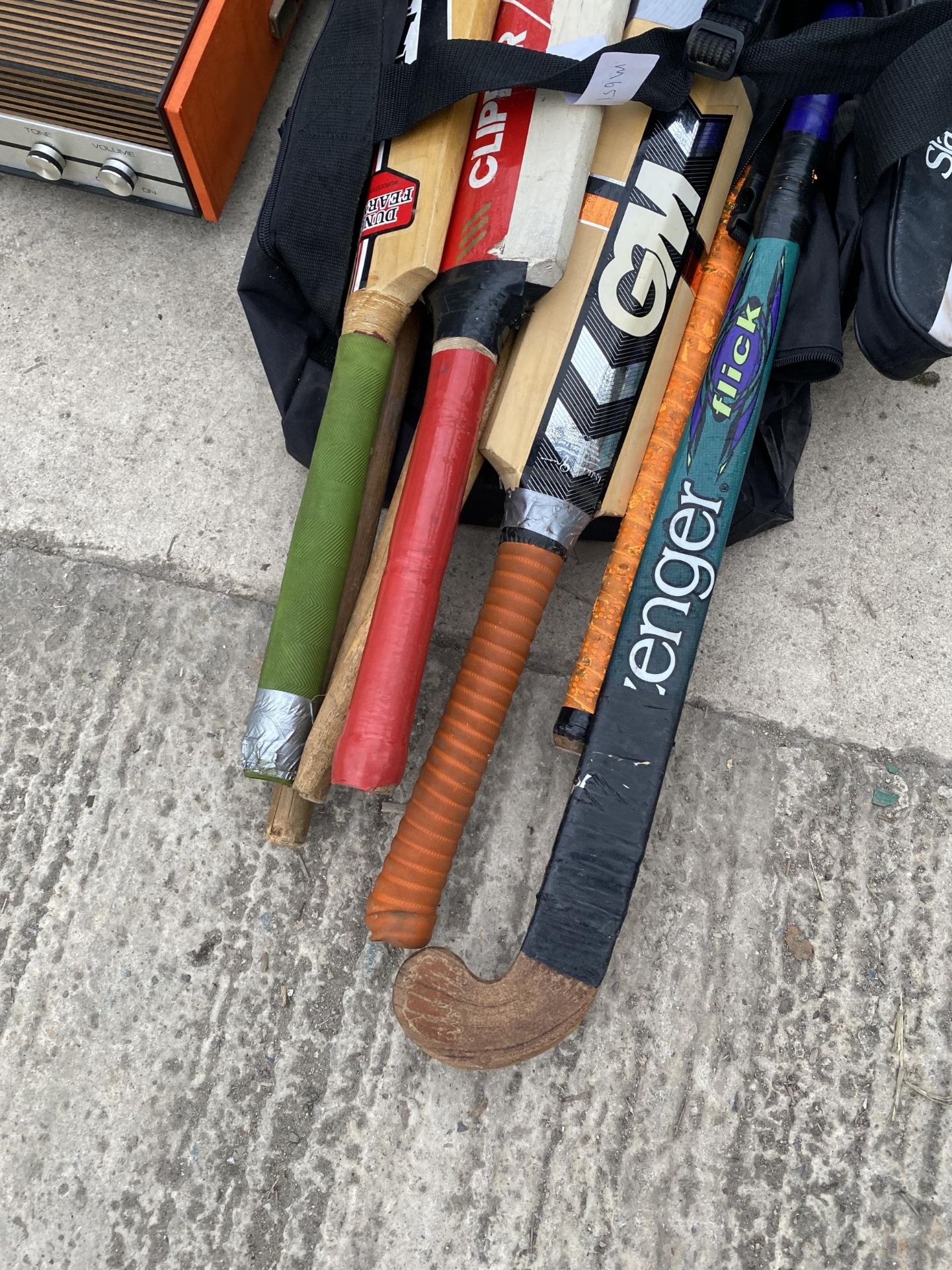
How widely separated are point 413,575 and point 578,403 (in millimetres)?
311

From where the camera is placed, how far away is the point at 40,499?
55.6 inches

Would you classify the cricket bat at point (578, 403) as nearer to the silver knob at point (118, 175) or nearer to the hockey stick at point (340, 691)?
the hockey stick at point (340, 691)

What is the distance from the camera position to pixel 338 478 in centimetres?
112

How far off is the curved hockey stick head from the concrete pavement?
16 centimetres

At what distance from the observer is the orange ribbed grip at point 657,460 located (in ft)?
3.79

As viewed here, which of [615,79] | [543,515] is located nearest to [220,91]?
[615,79]

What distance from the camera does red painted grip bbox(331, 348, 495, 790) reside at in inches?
40.7

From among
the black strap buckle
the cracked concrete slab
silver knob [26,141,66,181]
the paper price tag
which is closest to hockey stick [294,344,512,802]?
the cracked concrete slab

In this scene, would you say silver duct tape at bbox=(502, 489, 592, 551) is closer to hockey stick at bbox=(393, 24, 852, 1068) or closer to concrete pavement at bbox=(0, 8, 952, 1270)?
hockey stick at bbox=(393, 24, 852, 1068)

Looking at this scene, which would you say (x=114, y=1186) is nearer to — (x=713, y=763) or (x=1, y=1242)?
(x=1, y=1242)

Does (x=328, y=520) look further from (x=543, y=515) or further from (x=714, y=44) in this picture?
(x=714, y=44)

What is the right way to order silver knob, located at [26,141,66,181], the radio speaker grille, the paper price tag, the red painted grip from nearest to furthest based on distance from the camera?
the red painted grip → the paper price tag → the radio speaker grille → silver knob, located at [26,141,66,181]

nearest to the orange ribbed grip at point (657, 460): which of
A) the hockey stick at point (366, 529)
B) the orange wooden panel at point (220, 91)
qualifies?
the hockey stick at point (366, 529)

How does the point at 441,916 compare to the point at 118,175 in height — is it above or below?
below
